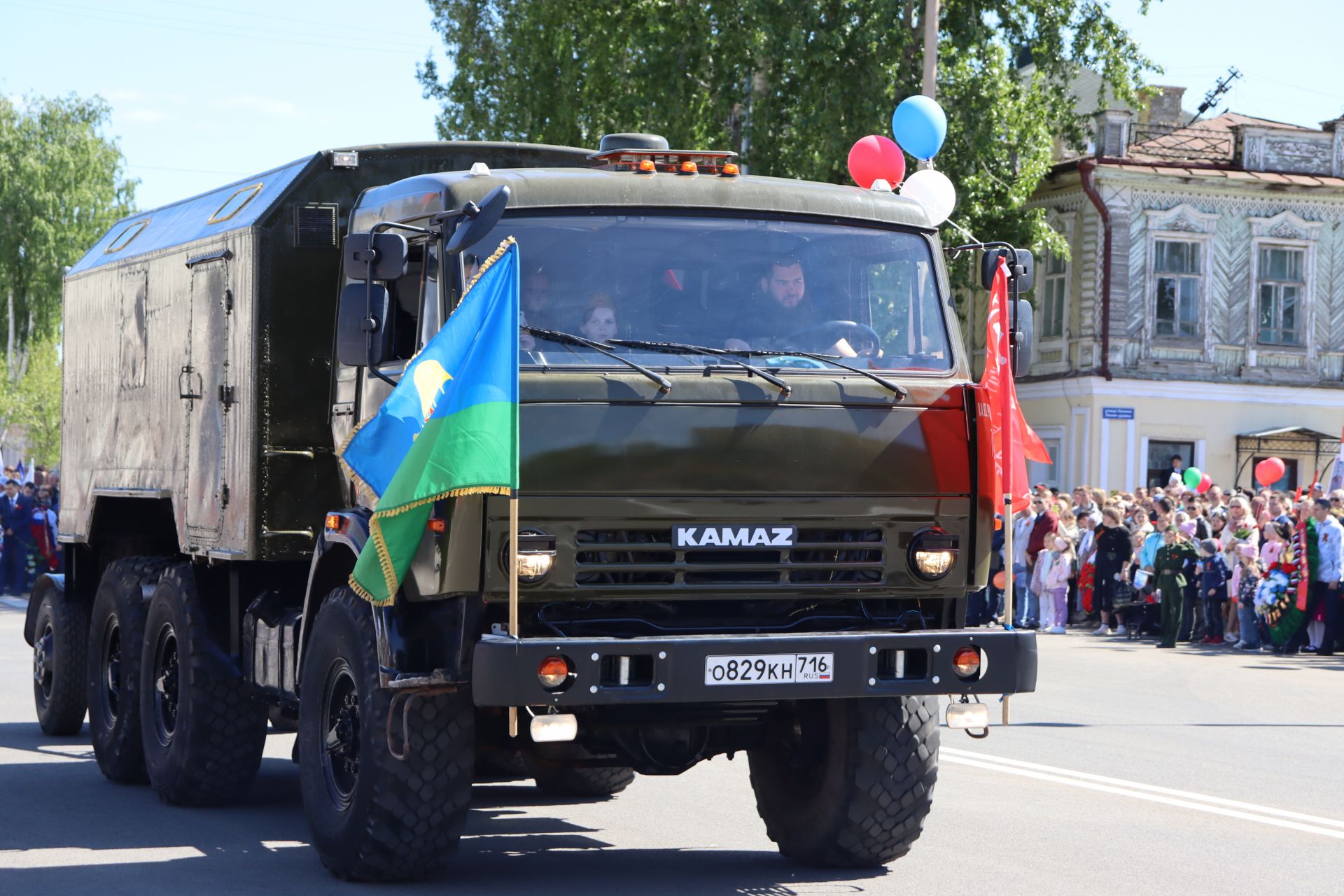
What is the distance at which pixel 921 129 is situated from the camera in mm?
15164

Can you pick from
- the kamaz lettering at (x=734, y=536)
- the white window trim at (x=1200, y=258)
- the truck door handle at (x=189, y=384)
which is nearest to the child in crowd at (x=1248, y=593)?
the truck door handle at (x=189, y=384)

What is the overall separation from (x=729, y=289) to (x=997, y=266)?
124 cm

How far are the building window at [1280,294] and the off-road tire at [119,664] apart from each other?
3257 cm

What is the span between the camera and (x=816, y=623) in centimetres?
744

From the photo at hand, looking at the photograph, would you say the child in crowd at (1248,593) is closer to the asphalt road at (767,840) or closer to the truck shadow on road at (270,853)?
the asphalt road at (767,840)

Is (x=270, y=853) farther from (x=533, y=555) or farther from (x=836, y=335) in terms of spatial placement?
(x=836, y=335)

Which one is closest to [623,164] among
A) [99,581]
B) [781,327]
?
[781,327]

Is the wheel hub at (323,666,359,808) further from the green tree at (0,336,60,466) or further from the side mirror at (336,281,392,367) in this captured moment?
the green tree at (0,336,60,466)

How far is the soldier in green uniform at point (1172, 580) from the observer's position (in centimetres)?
2253

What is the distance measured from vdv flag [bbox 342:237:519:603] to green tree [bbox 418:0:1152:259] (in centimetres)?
2586

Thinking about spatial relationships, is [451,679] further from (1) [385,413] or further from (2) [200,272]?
(2) [200,272]

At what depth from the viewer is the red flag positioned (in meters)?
7.53

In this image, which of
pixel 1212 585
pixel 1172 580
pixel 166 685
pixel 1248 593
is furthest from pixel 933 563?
pixel 1212 585

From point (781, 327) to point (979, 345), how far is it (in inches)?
1348
